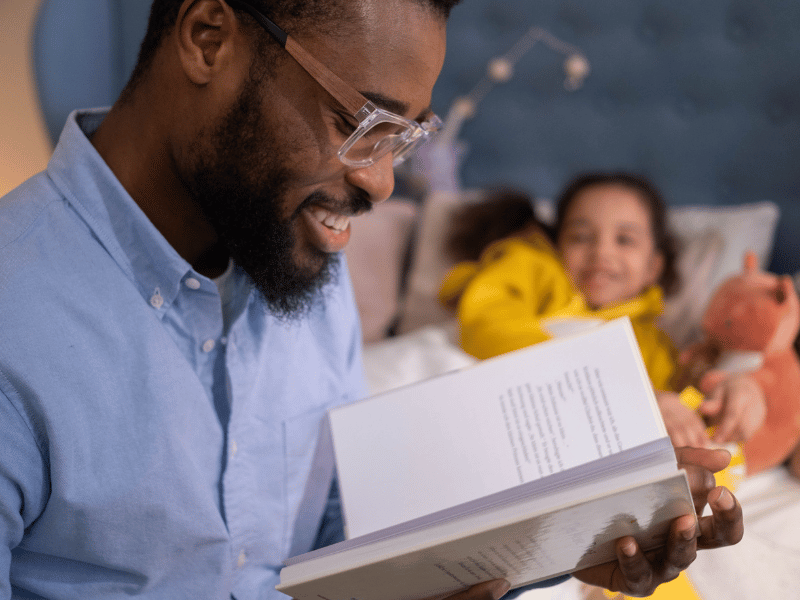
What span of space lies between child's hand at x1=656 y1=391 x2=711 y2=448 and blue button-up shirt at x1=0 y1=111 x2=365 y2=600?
735 millimetres

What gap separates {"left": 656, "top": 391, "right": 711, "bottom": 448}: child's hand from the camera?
3.73ft

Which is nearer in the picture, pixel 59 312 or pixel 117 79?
pixel 59 312

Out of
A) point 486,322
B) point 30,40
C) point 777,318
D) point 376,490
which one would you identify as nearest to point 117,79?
point 30,40

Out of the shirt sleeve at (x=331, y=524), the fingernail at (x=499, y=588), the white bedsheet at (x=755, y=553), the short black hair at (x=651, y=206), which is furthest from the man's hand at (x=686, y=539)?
the short black hair at (x=651, y=206)

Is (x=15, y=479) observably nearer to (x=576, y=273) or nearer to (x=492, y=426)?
(x=492, y=426)

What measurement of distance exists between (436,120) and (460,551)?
0.52m

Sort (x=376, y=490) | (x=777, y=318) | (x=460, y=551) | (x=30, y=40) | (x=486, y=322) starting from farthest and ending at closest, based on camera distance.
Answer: (x=30, y=40) < (x=486, y=322) < (x=777, y=318) < (x=376, y=490) < (x=460, y=551)

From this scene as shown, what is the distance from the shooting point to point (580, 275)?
1.79 meters

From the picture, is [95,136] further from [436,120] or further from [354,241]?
[354,241]

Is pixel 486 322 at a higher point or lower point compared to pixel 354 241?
lower

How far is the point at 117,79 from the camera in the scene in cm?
228

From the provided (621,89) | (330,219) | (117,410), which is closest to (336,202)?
(330,219)

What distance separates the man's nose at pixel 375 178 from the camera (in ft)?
2.40

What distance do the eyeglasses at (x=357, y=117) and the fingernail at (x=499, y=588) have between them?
0.49 metres
